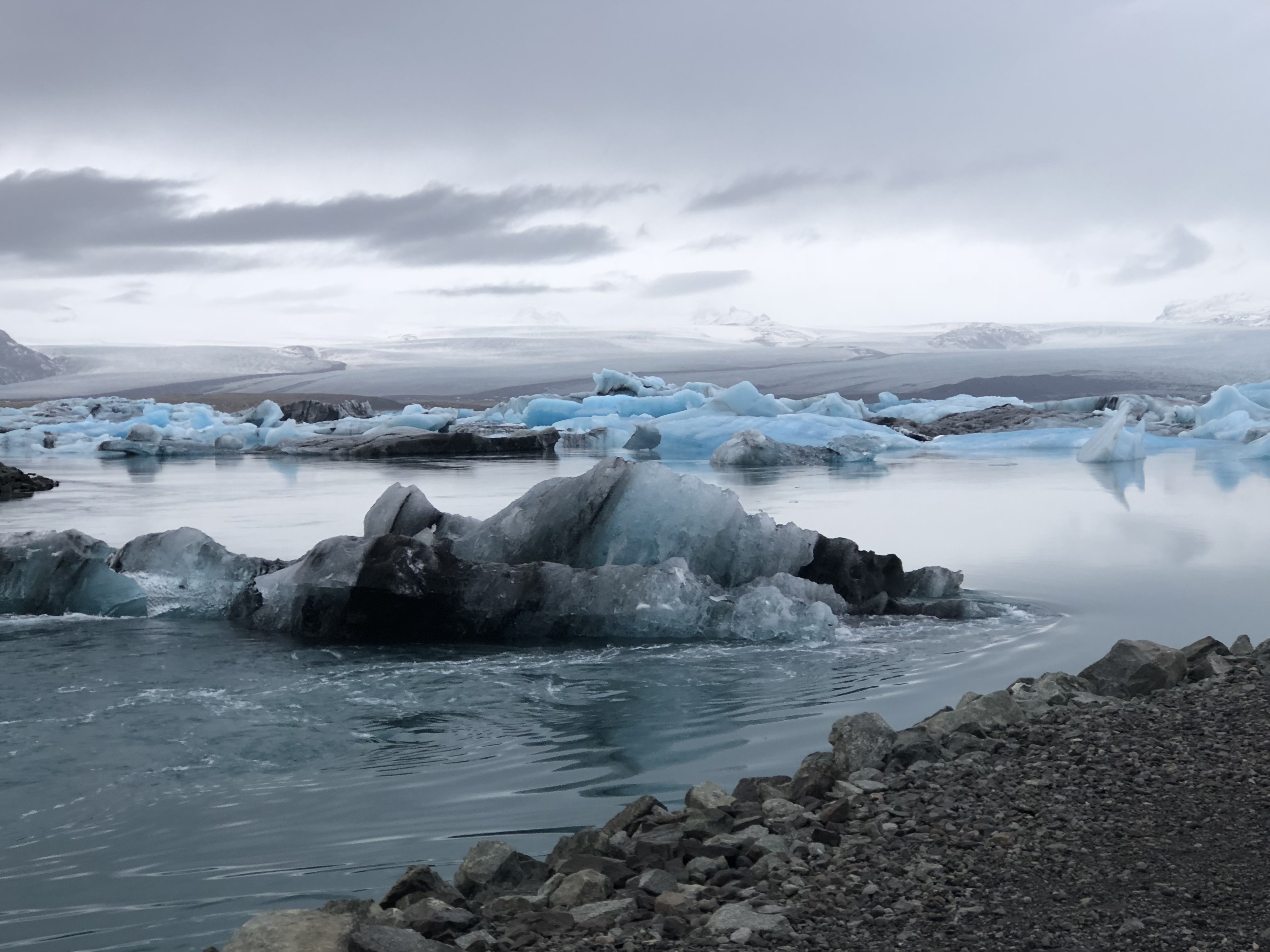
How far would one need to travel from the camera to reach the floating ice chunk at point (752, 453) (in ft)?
68.0

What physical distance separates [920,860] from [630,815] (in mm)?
794

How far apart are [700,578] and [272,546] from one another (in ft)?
15.5

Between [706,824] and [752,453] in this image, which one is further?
[752,453]

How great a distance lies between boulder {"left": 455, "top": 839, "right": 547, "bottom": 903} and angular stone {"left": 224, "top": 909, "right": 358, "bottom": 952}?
37 cm

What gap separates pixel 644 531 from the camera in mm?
6645

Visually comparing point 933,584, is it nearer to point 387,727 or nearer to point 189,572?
point 387,727

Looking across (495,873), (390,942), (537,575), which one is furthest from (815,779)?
(537,575)

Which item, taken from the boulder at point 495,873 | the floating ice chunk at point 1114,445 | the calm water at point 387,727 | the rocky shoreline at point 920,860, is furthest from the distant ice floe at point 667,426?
the boulder at point 495,873

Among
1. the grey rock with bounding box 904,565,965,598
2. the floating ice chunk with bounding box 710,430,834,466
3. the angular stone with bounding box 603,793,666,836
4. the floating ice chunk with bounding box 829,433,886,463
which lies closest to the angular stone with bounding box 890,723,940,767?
the angular stone with bounding box 603,793,666,836

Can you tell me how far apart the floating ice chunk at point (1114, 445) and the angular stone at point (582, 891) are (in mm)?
19053

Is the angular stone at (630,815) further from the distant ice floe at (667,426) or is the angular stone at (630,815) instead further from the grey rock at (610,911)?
the distant ice floe at (667,426)

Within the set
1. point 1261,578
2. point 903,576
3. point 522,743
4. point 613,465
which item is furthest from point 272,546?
point 1261,578

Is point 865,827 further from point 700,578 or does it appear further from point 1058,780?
point 700,578

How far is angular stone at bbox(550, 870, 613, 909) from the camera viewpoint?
99.1 inches
